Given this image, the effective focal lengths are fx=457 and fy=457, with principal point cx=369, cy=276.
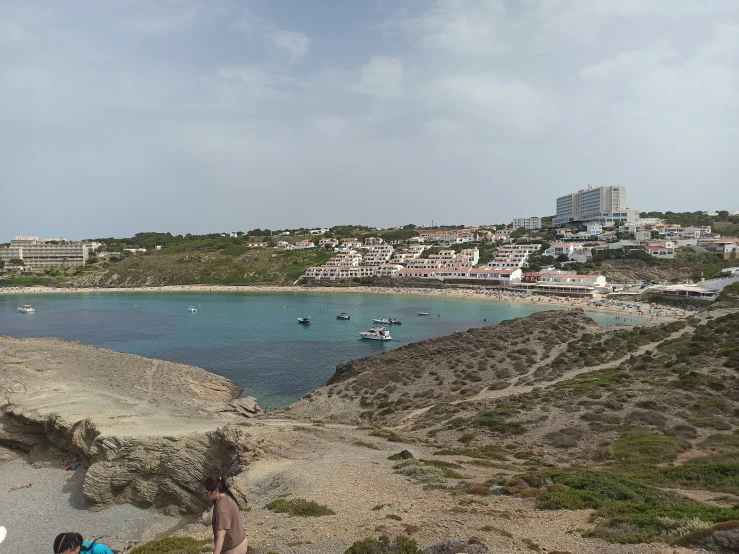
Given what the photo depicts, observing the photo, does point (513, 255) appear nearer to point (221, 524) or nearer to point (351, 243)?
point (351, 243)

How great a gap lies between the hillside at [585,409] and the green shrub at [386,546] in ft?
12.0

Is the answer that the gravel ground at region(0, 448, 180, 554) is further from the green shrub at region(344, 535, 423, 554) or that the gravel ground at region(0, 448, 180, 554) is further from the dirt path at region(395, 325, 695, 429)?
the dirt path at region(395, 325, 695, 429)

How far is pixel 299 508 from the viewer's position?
1191 cm

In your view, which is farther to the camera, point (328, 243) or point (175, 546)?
point (328, 243)

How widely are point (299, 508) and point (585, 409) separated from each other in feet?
54.1

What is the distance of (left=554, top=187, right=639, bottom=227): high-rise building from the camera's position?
529 ft

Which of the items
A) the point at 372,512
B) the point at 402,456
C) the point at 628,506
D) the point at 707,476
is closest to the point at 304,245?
the point at 402,456

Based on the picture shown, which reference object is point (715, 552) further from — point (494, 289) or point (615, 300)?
point (494, 289)

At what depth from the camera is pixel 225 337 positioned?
196 feet

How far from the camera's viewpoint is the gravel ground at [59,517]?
52.2 ft

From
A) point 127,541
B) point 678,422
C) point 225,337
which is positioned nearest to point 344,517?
point 127,541

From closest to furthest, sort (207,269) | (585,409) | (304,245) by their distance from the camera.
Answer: (585,409)
(207,269)
(304,245)

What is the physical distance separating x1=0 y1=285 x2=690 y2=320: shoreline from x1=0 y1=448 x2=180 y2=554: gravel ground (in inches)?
2802

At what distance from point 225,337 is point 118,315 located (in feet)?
114
